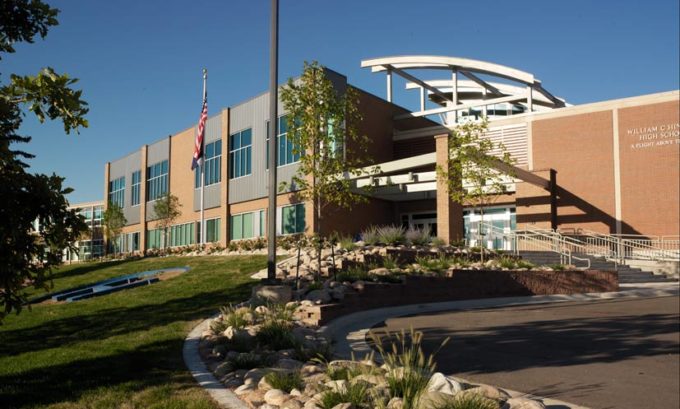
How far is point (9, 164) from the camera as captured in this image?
5.42m

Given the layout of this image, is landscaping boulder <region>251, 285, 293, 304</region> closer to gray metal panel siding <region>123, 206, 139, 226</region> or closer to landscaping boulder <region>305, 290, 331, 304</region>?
landscaping boulder <region>305, 290, 331, 304</region>

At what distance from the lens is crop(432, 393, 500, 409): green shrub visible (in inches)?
202

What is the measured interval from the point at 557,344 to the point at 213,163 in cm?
3157

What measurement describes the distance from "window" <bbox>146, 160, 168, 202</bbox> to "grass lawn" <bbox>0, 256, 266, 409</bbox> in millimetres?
29135

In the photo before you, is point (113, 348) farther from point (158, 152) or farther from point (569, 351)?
point (158, 152)

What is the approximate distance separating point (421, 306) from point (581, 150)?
21.5 meters

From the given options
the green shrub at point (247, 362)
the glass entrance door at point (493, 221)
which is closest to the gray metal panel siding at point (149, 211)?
the glass entrance door at point (493, 221)

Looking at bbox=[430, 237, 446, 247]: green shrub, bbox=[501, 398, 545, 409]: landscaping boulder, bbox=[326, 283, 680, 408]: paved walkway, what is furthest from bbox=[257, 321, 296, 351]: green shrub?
bbox=[430, 237, 446, 247]: green shrub

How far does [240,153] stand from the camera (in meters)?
36.6

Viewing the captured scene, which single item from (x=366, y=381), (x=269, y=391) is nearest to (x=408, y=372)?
(x=366, y=381)

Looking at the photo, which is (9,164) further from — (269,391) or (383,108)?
(383,108)

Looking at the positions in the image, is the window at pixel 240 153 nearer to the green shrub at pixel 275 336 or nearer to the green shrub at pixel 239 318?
the green shrub at pixel 239 318

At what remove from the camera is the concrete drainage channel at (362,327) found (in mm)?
6605

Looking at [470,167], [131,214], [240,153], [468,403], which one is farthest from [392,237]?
[131,214]
